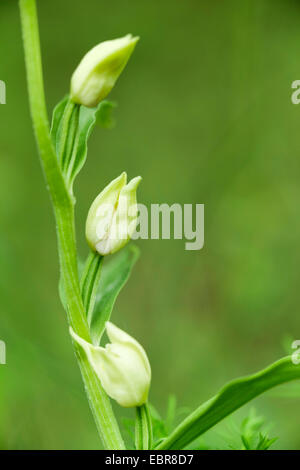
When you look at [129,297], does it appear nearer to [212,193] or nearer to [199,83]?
[212,193]

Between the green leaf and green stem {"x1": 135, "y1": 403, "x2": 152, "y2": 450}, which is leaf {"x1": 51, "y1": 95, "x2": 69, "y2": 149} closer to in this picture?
the green leaf

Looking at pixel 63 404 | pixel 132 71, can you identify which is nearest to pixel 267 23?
Result: pixel 132 71

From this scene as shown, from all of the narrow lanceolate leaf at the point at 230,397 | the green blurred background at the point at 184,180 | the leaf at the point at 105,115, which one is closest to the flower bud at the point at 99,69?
the leaf at the point at 105,115

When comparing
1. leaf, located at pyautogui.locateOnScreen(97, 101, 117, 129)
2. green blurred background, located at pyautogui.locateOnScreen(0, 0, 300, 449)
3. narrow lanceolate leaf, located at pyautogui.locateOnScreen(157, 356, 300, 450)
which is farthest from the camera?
green blurred background, located at pyautogui.locateOnScreen(0, 0, 300, 449)

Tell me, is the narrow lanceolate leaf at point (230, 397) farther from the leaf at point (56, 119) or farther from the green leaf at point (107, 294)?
the leaf at point (56, 119)

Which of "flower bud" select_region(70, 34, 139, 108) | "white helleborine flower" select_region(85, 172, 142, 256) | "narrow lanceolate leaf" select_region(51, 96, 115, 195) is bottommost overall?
"white helleborine flower" select_region(85, 172, 142, 256)

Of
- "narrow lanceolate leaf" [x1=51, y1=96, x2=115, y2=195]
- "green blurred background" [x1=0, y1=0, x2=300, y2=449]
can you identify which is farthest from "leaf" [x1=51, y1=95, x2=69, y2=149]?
"green blurred background" [x1=0, y1=0, x2=300, y2=449]

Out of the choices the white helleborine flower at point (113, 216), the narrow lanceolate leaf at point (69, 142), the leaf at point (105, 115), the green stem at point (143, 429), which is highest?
the leaf at point (105, 115)
